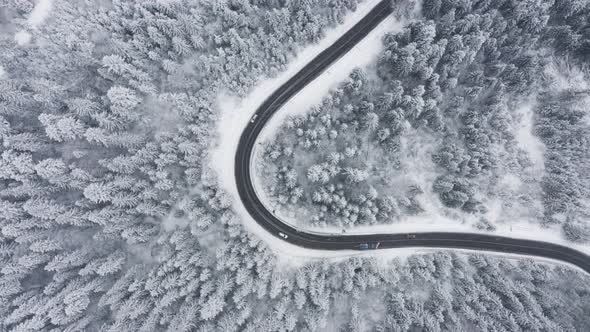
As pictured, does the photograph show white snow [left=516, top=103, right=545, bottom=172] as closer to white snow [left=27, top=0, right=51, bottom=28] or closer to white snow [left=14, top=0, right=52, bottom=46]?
white snow [left=27, top=0, right=51, bottom=28]

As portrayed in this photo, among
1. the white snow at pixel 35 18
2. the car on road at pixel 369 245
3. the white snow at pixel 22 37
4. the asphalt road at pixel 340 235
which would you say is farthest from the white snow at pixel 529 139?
the white snow at pixel 22 37

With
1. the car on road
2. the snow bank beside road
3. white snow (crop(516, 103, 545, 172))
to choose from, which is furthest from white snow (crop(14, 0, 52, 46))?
white snow (crop(516, 103, 545, 172))

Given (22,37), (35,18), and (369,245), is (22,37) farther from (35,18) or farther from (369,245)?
(369,245)

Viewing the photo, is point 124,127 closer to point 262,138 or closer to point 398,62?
point 262,138

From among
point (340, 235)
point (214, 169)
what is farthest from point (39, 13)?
point (340, 235)

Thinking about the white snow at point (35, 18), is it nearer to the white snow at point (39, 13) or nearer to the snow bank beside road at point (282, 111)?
the white snow at point (39, 13)
